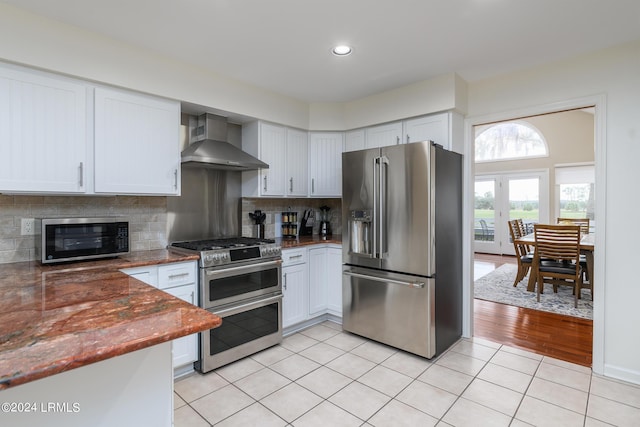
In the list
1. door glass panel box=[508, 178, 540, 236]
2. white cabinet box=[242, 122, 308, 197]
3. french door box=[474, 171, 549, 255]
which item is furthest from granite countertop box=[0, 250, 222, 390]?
door glass panel box=[508, 178, 540, 236]

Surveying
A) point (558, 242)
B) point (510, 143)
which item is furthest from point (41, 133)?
point (510, 143)

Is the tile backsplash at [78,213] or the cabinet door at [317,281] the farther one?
the cabinet door at [317,281]

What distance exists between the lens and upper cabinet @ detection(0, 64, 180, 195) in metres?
1.98

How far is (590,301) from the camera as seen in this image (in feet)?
14.0

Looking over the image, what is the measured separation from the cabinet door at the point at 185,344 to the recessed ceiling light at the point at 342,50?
2.08 m

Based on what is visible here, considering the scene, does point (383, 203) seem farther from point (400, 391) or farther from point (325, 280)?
point (400, 391)

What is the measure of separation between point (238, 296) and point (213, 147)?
1319 mm

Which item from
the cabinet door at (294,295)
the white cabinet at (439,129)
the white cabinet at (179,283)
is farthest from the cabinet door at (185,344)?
the white cabinet at (439,129)

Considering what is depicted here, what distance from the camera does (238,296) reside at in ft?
8.95

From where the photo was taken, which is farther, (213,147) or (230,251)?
(213,147)

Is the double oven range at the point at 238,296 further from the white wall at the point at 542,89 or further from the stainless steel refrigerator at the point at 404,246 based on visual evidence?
the white wall at the point at 542,89

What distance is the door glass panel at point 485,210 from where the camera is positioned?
27.2ft

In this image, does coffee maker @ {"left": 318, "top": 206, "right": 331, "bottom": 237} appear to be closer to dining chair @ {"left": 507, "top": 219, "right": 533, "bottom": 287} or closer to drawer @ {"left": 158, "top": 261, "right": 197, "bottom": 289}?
drawer @ {"left": 158, "top": 261, "right": 197, "bottom": 289}

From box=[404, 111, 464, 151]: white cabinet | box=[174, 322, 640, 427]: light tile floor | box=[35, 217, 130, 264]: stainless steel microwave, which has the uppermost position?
box=[404, 111, 464, 151]: white cabinet
